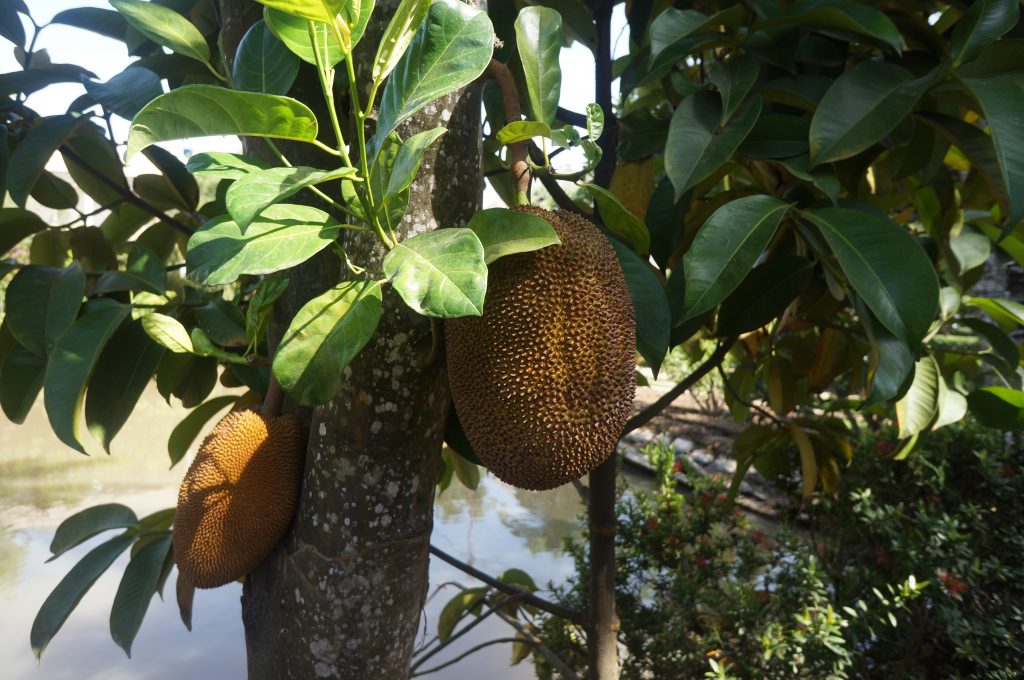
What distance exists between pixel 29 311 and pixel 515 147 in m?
0.52

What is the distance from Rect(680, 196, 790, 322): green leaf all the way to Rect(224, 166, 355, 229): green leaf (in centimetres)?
26

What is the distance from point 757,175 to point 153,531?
2.56ft

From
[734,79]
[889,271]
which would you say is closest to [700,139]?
[734,79]

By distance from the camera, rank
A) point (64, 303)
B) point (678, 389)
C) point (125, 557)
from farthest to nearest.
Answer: point (125, 557) → point (678, 389) → point (64, 303)

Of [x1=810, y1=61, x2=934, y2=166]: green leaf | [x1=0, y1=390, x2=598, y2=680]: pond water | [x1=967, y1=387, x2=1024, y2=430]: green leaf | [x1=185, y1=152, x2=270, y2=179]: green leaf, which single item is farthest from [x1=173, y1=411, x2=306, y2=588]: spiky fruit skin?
[x1=967, y1=387, x2=1024, y2=430]: green leaf

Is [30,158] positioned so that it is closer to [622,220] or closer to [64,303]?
[64,303]

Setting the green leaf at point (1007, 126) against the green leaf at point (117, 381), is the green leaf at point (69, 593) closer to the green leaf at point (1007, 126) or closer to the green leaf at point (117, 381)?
the green leaf at point (117, 381)

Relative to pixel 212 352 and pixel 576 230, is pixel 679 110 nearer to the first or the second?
pixel 576 230

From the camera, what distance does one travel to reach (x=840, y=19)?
55cm

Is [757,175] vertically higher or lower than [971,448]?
higher

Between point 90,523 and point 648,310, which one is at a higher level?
point 648,310

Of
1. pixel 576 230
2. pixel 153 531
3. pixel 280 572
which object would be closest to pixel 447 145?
pixel 576 230

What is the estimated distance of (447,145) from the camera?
0.47 metres

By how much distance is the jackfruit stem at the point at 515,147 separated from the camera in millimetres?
454
